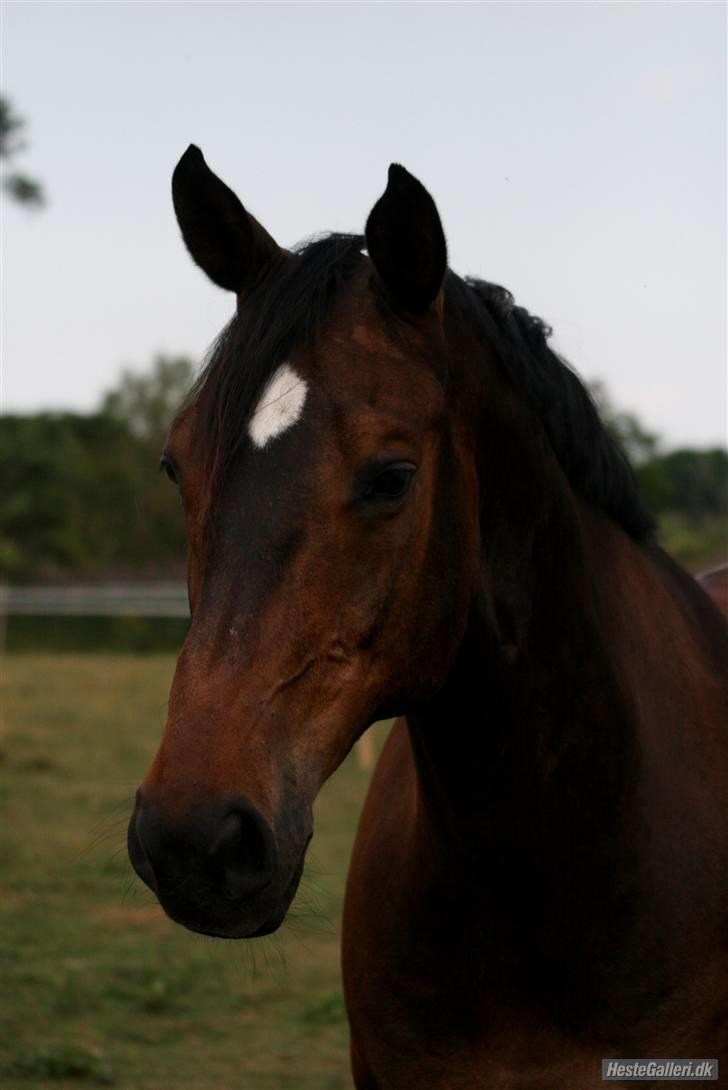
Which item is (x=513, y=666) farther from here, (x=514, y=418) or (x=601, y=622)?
(x=514, y=418)

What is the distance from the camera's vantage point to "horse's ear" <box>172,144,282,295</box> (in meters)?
2.41

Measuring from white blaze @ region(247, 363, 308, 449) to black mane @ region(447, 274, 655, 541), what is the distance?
20.7 inches

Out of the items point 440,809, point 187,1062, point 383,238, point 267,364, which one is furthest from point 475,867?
point 187,1062

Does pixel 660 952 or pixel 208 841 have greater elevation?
pixel 208 841

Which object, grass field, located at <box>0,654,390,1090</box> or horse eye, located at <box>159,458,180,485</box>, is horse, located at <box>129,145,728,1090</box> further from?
grass field, located at <box>0,654,390,1090</box>

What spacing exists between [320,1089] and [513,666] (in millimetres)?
2719

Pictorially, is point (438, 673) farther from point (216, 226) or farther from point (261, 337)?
Answer: point (216, 226)

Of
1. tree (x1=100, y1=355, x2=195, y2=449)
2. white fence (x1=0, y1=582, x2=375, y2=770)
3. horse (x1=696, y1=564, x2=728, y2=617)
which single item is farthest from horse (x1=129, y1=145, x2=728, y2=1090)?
tree (x1=100, y1=355, x2=195, y2=449)

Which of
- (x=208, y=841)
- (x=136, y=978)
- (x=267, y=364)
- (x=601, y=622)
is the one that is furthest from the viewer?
(x=136, y=978)

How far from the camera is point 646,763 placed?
2.56m

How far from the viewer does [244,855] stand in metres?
1.83

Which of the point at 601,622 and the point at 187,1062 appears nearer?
the point at 601,622

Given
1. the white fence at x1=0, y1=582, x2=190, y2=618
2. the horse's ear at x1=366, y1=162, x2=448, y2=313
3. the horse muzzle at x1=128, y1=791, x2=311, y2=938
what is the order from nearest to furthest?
1. the horse muzzle at x1=128, y1=791, x2=311, y2=938
2. the horse's ear at x1=366, y1=162, x2=448, y2=313
3. the white fence at x1=0, y1=582, x2=190, y2=618

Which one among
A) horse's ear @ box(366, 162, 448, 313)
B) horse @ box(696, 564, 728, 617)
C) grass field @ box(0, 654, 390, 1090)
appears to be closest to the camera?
horse's ear @ box(366, 162, 448, 313)
